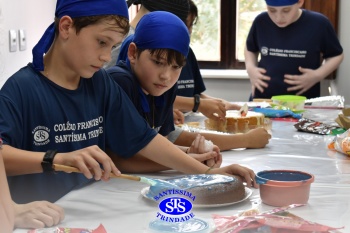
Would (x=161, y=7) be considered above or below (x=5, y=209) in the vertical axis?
above

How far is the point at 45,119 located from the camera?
1501 mm

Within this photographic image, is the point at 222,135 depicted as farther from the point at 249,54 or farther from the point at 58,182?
the point at 249,54

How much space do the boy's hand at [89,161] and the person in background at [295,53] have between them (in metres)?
2.36

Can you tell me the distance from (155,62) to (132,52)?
4.1 inches

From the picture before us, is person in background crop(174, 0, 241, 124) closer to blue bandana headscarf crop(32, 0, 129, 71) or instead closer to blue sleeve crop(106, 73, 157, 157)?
blue sleeve crop(106, 73, 157, 157)

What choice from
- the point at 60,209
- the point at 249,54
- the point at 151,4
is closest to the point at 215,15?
the point at 249,54

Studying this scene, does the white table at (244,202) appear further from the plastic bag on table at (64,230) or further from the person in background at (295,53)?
the person in background at (295,53)

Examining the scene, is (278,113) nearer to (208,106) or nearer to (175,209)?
(208,106)

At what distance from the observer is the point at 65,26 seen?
1.52 metres

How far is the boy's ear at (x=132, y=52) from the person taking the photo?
1.84 meters

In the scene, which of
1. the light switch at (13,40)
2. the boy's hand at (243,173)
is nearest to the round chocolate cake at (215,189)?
the boy's hand at (243,173)

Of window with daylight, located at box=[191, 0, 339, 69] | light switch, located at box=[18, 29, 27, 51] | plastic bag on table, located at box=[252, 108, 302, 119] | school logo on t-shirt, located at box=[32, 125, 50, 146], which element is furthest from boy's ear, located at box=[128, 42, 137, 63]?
window with daylight, located at box=[191, 0, 339, 69]

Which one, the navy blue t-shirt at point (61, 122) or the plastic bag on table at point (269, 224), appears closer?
the plastic bag on table at point (269, 224)

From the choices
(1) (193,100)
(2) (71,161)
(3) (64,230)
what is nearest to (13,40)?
(1) (193,100)
